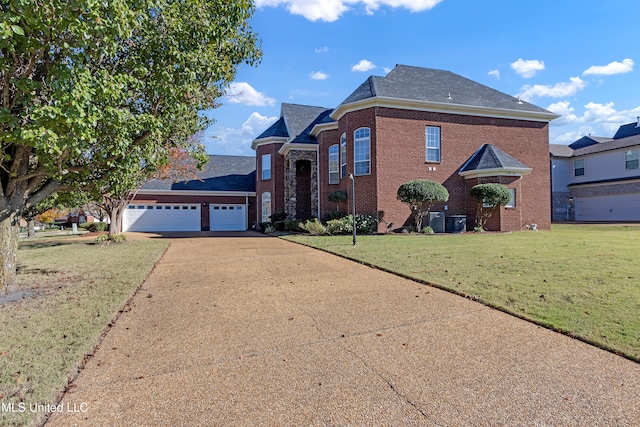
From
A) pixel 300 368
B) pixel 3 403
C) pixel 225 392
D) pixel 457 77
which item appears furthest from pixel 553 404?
pixel 457 77

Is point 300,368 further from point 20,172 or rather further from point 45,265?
point 45,265

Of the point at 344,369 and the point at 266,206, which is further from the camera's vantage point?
the point at 266,206

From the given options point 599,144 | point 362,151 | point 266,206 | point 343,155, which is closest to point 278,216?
point 266,206

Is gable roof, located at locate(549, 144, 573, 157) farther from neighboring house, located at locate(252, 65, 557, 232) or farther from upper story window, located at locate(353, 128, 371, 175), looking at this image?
upper story window, located at locate(353, 128, 371, 175)

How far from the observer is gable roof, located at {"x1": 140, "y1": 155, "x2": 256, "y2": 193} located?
88.4 ft

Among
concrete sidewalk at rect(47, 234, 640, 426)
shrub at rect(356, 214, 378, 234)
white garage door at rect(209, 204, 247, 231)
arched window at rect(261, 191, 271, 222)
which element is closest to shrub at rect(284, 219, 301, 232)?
arched window at rect(261, 191, 271, 222)

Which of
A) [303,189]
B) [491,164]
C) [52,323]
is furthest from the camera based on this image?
[303,189]

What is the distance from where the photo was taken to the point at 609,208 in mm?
28500

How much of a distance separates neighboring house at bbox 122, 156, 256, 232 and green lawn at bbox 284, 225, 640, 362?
18122 mm

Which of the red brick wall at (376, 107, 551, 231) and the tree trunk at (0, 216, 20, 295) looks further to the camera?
the red brick wall at (376, 107, 551, 231)

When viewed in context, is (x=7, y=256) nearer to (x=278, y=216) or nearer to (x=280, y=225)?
(x=280, y=225)

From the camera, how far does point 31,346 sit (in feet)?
12.5

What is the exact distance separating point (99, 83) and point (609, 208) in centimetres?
3564

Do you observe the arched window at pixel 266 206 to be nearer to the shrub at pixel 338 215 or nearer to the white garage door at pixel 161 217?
the white garage door at pixel 161 217
